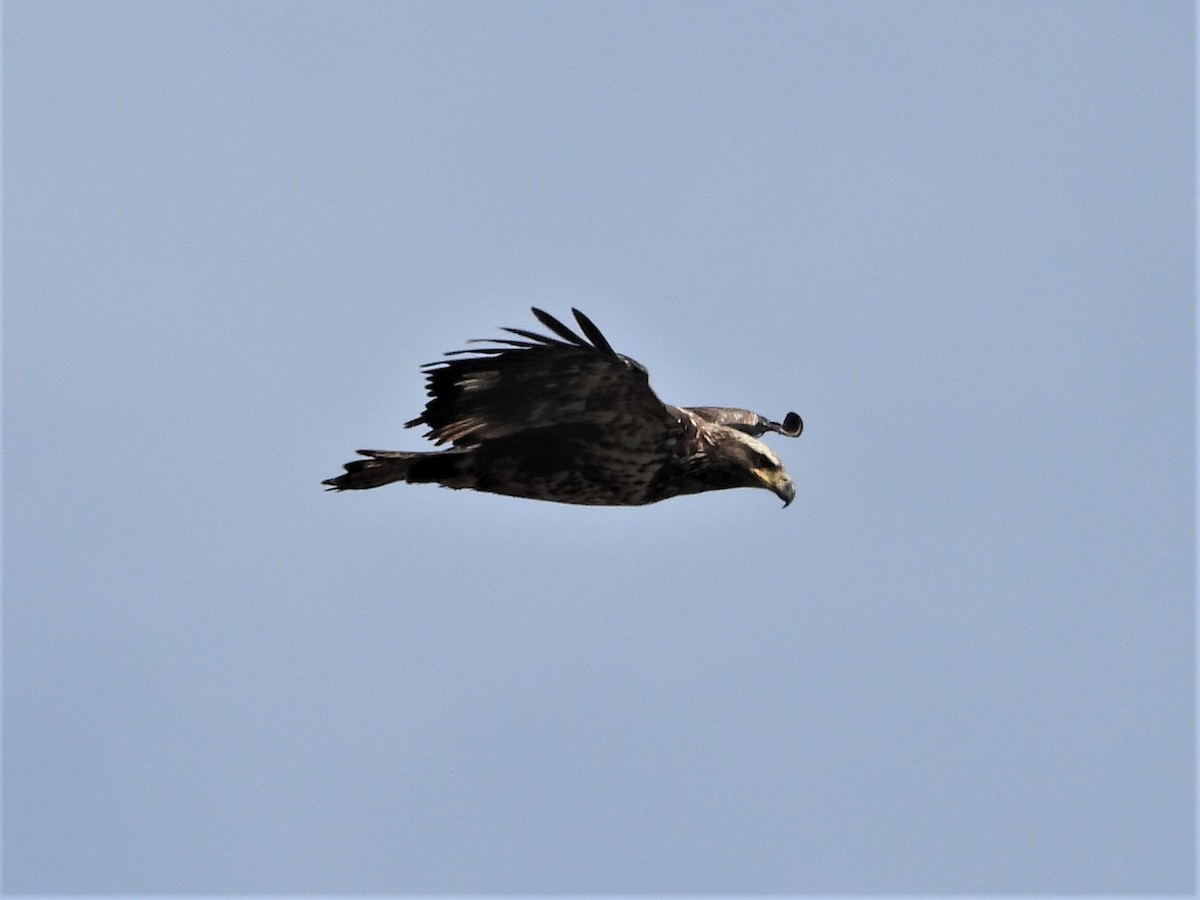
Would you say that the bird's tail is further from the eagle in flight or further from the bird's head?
the bird's head

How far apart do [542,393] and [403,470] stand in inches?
55.6

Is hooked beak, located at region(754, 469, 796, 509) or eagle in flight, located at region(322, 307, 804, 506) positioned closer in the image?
eagle in flight, located at region(322, 307, 804, 506)

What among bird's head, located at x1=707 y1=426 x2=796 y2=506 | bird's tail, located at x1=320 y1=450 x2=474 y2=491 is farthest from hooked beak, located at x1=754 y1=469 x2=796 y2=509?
bird's tail, located at x1=320 y1=450 x2=474 y2=491

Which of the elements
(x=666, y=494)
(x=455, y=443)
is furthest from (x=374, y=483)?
(x=666, y=494)

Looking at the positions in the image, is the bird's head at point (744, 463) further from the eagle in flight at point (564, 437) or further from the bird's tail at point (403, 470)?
the bird's tail at point (403, 470)

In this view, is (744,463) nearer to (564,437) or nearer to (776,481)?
(776,481)

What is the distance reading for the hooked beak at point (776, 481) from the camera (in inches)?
644

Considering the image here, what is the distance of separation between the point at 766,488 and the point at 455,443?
245cm

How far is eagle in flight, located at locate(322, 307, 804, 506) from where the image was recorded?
49.5ft

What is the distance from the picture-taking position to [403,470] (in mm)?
16094

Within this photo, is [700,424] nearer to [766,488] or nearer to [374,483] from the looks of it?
[766,488]

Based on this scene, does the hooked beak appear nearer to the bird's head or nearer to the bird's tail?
the bird's head

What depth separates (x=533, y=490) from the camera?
1602 cm

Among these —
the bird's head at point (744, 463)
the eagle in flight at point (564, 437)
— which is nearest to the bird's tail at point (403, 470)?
the eagle in flight at point (564, 437)
